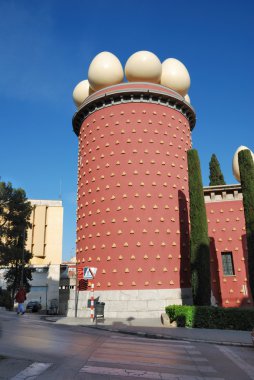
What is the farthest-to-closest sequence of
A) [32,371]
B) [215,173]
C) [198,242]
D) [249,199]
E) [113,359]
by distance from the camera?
[215,173] → [198,242] → [249,199] → [113,359] → [32,371]

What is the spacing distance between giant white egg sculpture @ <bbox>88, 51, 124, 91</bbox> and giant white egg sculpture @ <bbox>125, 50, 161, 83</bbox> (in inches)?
30.8

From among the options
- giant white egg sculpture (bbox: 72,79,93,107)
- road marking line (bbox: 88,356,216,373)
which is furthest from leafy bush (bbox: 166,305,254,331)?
giant white egg sculpture (bbox: 72,79,93,107)

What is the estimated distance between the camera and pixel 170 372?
25.4ft

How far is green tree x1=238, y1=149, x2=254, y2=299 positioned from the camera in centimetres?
1848

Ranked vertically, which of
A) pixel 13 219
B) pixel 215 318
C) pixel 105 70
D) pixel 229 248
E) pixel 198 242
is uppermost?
pixel 105 70

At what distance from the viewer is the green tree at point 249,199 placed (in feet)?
60.6

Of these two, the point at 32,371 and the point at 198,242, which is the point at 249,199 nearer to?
the point at 198,242

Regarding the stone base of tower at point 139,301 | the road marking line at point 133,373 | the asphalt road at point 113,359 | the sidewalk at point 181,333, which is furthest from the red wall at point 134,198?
the road marking line at point 133,373

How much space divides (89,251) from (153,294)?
17.4 feet

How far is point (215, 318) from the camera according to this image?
1681cm

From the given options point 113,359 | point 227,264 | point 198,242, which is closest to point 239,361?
point 113,359

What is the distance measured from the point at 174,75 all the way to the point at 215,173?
13.5 metres

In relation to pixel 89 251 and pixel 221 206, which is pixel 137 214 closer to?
pixel 89 251

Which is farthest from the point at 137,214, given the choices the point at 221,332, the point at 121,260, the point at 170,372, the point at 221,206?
the point at 170,372
